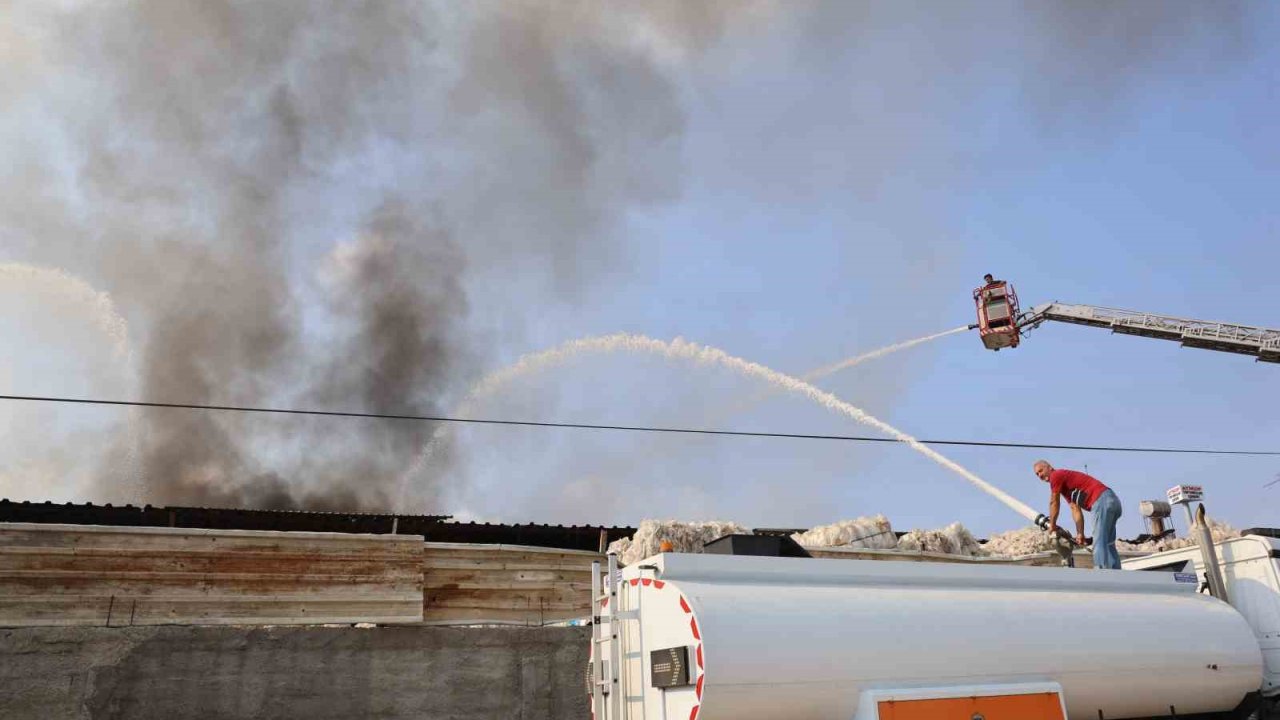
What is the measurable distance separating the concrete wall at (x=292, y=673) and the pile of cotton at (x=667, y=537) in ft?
11.0

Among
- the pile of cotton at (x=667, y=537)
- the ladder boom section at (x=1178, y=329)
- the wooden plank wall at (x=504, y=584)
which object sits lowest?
the wooden plank wall at (x=504, y=584)

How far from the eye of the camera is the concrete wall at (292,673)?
9.68 m

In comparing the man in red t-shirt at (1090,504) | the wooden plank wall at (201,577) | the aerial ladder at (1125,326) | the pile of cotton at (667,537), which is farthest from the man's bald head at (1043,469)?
the aerial ladder at (1125,326)

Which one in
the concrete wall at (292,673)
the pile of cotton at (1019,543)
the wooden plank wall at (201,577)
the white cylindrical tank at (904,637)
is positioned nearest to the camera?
the white cylindrical tank at (904,637)

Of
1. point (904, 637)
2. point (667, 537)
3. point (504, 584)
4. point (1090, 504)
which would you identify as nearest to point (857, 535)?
point (667, 537)

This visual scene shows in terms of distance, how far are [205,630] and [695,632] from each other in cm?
687

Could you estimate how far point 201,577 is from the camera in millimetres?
11461

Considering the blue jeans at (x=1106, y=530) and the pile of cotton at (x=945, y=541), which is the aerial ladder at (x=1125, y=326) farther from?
the blue jeans at (x=1106, y=530)

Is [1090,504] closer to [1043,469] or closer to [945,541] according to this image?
[1043,469]

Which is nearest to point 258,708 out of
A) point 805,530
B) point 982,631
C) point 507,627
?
point 507,627

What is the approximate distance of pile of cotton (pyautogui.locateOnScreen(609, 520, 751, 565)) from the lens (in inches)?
595

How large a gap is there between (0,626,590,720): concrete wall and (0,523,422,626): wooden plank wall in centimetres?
98

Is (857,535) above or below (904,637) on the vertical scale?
above

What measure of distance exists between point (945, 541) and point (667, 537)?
6647 mm
